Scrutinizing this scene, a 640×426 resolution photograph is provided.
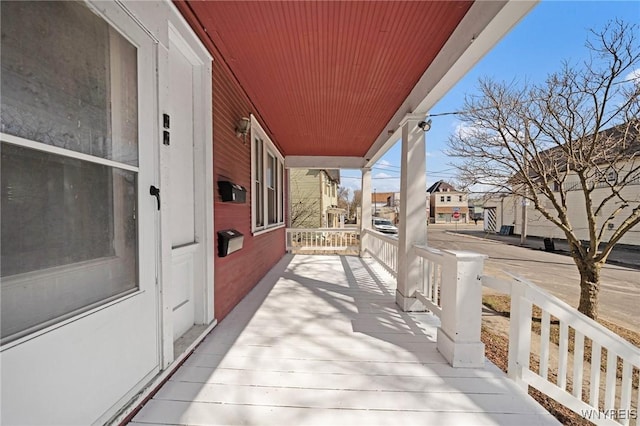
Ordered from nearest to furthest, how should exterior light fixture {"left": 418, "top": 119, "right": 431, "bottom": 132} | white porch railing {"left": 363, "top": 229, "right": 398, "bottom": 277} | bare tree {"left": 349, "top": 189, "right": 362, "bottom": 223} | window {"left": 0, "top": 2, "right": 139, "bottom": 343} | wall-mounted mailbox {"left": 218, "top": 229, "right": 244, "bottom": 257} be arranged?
1. window {"left": 0, "top": 2, "right": 139, "bottom": 343}
2. wall-mounted mailbox {"left": 218, "top": 229, "right": 244, "bottom": 257}
3. exterior light fixture {"left": 418, "top": 119, "right": 431, "bottom": 132}
4. white porch railing {"left": 363, "top": 229, "right": 398, "bottom": 277}
5. bare tree {"left": 349, "top": 189, "right": 362, "bottom": 223}

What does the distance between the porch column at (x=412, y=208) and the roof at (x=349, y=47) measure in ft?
1.08

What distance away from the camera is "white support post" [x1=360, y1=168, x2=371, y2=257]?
6.99 metres

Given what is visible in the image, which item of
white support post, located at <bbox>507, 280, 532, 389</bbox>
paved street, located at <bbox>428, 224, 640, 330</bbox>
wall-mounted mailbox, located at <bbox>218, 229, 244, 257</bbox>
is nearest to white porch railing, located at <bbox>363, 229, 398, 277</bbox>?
white support post, located at <bbox>507, 280, 532, 389</bbox>

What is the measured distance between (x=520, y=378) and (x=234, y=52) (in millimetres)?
3495

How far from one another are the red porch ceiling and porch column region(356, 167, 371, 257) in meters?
2.83

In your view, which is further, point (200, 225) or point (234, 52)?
point (234, 52)

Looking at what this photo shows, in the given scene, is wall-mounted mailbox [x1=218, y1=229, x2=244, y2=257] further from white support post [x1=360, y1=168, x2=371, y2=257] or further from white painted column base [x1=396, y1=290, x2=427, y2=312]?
white support post [x1=360, y1=168, x2=371, y2=257]

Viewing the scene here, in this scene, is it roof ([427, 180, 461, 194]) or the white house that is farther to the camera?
roof ([427, 180, 461, 194])

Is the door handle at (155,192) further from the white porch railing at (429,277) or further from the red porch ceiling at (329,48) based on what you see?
the white porch railing at (429,277)

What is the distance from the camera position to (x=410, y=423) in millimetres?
1508

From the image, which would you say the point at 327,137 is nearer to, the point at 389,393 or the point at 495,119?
the point at 495,119

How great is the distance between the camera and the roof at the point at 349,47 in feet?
6.34

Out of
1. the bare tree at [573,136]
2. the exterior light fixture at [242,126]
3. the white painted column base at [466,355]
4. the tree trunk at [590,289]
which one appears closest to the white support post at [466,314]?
the white painted column base at [466,355]

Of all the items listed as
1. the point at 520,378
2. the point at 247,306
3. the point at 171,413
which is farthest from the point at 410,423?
the point at 247,306
